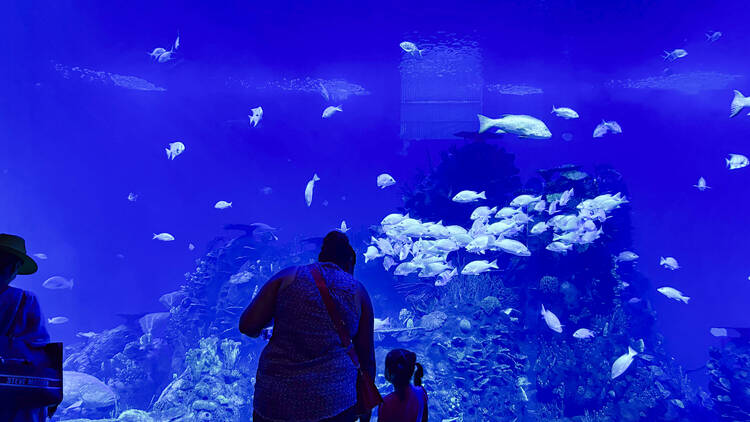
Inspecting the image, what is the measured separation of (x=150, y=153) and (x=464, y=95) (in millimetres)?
35408

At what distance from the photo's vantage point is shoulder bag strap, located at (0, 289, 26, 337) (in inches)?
85.4

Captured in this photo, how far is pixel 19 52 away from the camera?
2312cm

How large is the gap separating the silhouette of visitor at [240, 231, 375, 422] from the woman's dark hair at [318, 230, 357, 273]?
13 cm

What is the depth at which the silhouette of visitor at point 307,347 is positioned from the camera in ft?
6.65

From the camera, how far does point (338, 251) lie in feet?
8.04

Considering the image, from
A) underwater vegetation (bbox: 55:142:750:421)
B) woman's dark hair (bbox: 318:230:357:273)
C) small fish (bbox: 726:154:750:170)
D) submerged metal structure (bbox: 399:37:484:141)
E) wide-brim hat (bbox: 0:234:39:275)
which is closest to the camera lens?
wide-brim hat (bbox: 0:234:39:275)

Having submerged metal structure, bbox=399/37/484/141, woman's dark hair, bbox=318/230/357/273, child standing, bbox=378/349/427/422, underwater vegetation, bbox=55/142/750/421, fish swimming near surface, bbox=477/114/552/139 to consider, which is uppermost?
submerged metal structure, bbox=399/37/484/141

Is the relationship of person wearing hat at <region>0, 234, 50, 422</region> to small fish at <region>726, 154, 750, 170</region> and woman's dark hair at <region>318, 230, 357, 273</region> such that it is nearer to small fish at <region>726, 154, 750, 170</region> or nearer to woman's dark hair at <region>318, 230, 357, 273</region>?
woman's dark hair at <region>318, 230, 357, 273</region>

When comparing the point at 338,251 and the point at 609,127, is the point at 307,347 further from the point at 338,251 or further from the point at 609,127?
the point at 609,127

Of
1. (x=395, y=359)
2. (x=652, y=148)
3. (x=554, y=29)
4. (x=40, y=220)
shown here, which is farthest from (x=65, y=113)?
(x=652, y=148)

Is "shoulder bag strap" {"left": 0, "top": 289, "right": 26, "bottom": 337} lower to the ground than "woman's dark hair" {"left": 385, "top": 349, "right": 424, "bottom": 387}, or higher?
higher

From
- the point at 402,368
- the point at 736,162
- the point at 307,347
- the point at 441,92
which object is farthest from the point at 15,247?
the point at 441,92

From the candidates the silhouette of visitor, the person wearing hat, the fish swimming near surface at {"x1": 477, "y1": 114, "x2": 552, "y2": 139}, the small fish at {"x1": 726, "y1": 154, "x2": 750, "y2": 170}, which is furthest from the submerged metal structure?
the person wearing hat

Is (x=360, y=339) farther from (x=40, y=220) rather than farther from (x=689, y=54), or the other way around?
(x=40, y=220)
